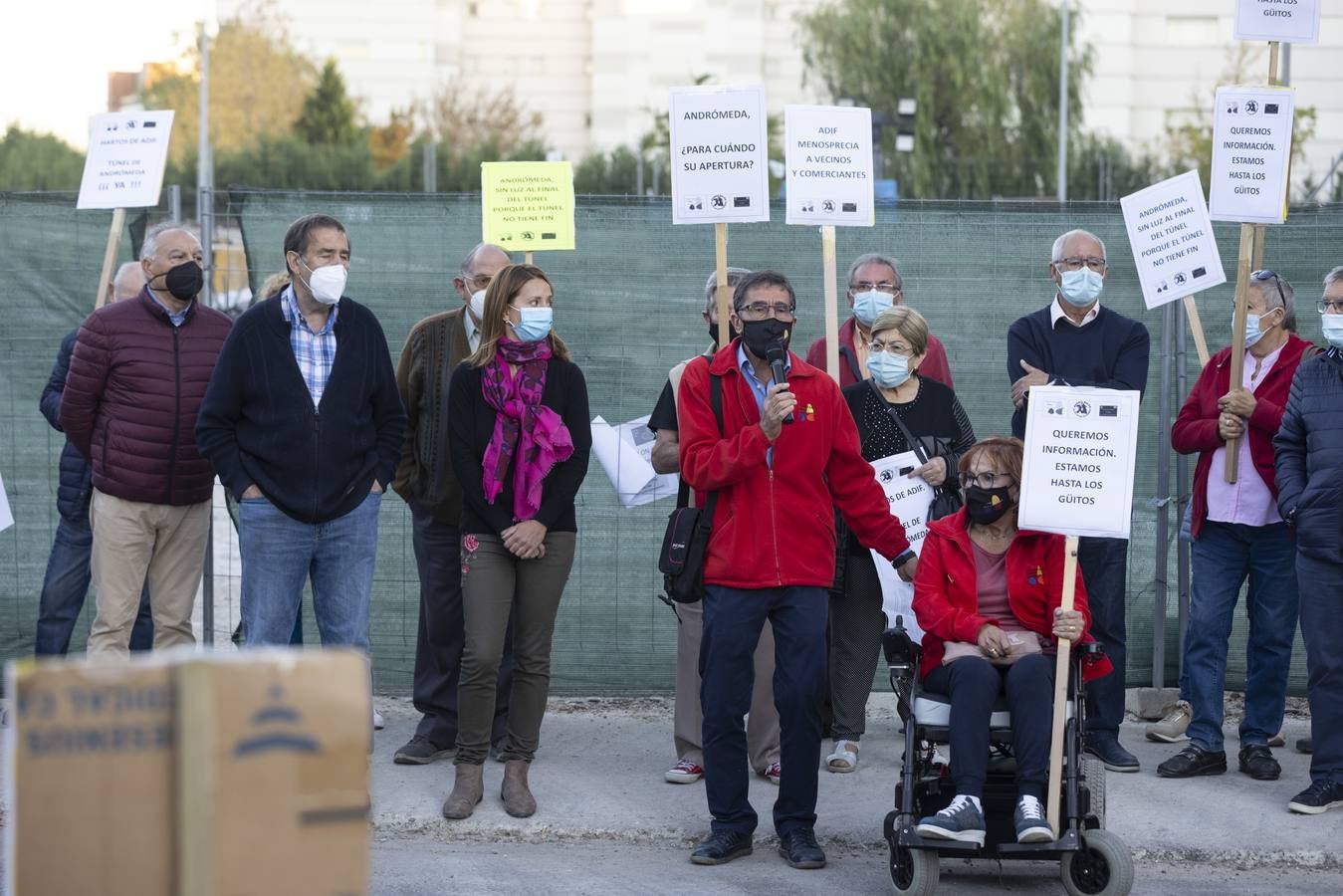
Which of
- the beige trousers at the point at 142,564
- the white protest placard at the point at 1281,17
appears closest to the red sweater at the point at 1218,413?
the white protest placard at the point at 1281,17

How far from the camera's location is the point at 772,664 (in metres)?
6.95

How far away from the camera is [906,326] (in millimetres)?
6848

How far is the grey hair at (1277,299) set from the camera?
7.20 metres

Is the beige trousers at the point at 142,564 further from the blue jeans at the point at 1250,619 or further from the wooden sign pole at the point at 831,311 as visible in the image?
the blue jeans at the point at 1250,619

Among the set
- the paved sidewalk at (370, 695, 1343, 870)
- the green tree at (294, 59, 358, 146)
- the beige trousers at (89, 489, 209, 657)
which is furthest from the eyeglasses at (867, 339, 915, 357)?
the green tree at (294, 59, 358, 146)

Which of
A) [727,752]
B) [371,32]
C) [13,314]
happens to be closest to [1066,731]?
[727,752]

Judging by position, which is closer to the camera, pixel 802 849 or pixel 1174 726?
pixel 802 849

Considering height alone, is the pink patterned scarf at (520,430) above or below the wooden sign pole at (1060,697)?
above

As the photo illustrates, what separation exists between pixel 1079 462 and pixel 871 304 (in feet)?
6.01

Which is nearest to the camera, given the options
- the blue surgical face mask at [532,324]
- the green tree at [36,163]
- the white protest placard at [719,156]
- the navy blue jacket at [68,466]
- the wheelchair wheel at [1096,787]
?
the wheelchair wheel at [1096,787]

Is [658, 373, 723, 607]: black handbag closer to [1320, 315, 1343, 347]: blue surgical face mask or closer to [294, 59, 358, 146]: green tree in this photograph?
[1320, 315, 1343, 347]: blue surgical face mask

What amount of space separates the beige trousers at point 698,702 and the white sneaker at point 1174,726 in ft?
6.24

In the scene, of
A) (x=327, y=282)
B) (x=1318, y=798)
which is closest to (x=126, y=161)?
(x=327, y=282)

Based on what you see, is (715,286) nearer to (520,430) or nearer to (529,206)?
(529,206)
